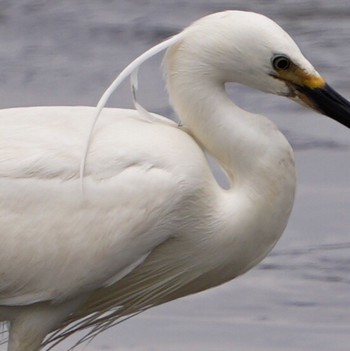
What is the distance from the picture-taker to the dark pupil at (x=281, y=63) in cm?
574

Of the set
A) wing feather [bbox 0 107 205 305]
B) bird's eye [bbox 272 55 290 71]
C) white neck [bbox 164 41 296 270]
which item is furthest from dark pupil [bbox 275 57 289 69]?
wing feather [bbox 0 107 205 305]

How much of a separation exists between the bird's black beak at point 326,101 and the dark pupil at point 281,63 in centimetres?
11

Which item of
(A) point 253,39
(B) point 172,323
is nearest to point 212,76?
(A) point 253,39

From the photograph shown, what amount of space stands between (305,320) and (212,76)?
2.12 meters

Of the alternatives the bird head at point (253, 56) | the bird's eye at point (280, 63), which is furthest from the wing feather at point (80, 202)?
the bird's eye at point (280, 63)

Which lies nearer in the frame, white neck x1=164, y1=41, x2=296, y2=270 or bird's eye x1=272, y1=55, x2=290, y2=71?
bird's eye x1=272, y1=55, x2=290, y2=71

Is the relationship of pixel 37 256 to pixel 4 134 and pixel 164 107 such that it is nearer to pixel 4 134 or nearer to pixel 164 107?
pixel 4 134

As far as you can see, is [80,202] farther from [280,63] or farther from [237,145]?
[280,63]

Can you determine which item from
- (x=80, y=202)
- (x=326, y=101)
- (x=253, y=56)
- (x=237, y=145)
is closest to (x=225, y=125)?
(x=237, y=145)

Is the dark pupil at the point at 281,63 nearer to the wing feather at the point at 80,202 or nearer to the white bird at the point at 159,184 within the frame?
the white bird at the point at 159,184

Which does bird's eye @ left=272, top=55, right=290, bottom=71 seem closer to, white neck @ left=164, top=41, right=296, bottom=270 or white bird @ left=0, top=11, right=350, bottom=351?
white bird @ left=0, top=11, right=350, bottom=351

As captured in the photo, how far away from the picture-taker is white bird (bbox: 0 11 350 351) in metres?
5.77

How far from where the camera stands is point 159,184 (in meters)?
5.74

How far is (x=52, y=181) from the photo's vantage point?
19.0 ft
